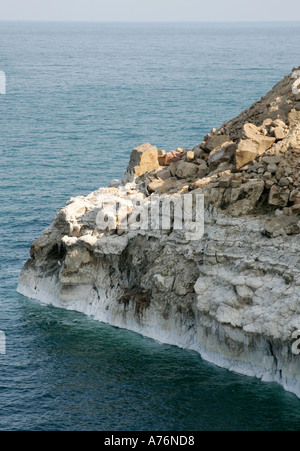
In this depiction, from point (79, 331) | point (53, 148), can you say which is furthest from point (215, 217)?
point (53, 148)

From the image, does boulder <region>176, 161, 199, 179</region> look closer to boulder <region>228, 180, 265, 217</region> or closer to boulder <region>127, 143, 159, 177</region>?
boulder <region>127, 143, 159, 177</region>

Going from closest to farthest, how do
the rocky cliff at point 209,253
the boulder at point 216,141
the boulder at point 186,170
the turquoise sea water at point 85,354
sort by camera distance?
1. the turquoise sea water at point 85,354
2. the rocky cliff at point 209,253
3. the boulder at point 186,170
4. the boulder at point 216,141

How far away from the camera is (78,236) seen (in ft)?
217

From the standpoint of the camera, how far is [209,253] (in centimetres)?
5794

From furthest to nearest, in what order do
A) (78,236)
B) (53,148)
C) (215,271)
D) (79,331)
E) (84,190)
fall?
(53,148) → (84,190) → (78,236) → (79,331) → (215,271)

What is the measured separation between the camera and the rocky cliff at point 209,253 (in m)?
54.2

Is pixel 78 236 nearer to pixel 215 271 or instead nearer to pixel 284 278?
pixel 215 271

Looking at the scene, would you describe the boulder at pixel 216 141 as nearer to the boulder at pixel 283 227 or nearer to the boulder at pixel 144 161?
the boulder at pixel 144 161

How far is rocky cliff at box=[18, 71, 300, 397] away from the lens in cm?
5416

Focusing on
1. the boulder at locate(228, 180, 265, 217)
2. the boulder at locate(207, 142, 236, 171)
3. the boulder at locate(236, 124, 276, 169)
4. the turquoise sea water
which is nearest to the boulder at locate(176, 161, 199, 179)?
the boulder at locate(207, 142, 236, 171)

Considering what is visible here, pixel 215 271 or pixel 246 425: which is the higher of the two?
pixel 215 271

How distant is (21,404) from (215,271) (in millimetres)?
15769

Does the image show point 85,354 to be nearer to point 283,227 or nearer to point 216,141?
point 283,227

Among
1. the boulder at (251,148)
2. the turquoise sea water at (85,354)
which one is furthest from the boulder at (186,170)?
the turquoise sea water at (85,354)
